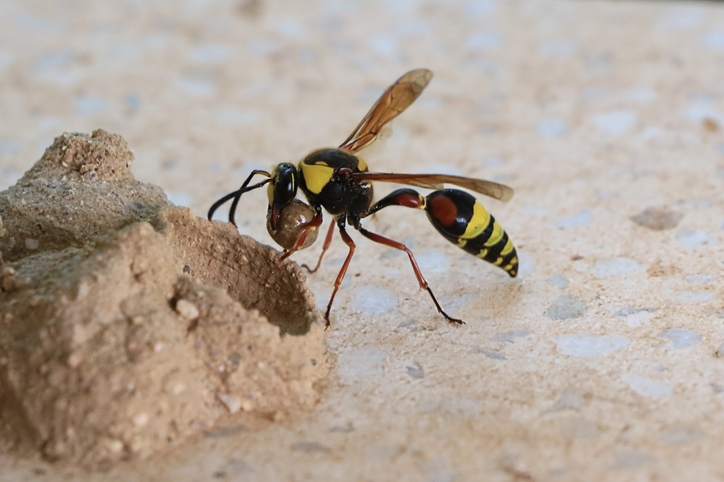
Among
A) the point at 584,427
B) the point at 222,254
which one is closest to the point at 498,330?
the point at 584,427

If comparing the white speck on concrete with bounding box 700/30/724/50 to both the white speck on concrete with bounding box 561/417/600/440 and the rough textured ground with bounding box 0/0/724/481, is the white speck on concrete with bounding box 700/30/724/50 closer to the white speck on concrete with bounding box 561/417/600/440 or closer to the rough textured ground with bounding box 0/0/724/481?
the rough textured ground with bounding box 0/0/724/481

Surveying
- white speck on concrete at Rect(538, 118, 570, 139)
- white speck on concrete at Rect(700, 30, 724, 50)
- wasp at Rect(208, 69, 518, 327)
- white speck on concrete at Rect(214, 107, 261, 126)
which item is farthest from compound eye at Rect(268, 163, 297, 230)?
white speck on concrete at Rect(700, 30, 724, 50)

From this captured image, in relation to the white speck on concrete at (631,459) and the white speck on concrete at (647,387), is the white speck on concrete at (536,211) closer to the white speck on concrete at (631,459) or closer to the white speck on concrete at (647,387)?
the white speck on concrete at (647,387)

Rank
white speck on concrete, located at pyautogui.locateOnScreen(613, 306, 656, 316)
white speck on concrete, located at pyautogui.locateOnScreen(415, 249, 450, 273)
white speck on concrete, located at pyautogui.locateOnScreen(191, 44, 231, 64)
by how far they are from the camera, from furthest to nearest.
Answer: white speck on concrete, located at pyautogui.locateOnScreen(191, 44, 231, 64)
white speck on concrete, located at pyautogui.locateOnScreen(415, 249, 450, 273)
white speck on concrete, located at pyautogui.locateOnScreen(613, 306, 656, 316)

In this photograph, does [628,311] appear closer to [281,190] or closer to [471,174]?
[281,190]

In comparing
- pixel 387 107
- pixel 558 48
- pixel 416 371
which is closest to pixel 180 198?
pixel 387 107

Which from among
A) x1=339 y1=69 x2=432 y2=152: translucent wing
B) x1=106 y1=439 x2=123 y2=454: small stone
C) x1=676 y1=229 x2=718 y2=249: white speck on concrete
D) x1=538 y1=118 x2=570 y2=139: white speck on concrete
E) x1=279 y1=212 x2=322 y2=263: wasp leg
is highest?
x1=339 y1=69 x2=432 y2=152: translucent wing
